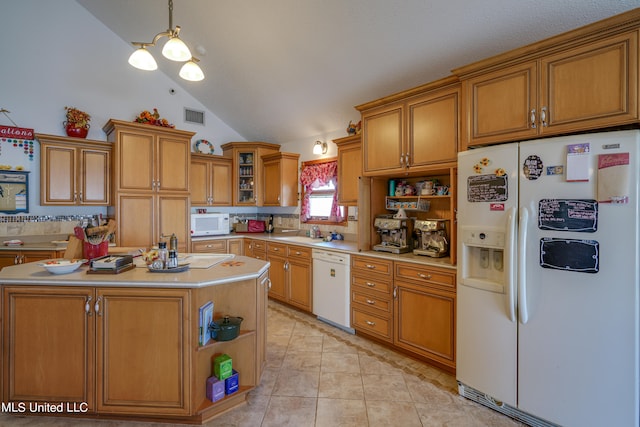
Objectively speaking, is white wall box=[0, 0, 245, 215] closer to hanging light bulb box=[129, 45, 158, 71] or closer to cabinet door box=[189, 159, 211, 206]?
cabinet door box=[189, 159, 211, 206]

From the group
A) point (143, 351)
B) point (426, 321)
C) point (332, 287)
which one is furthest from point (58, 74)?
point (426, 321)

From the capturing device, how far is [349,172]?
3.71m

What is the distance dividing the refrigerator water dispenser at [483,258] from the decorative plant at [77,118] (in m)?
4.61

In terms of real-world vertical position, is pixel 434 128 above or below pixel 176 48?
below

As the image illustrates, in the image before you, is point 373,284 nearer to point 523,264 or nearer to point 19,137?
point 523,264

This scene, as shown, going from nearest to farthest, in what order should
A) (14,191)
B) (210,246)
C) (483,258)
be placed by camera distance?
(483,258) → (14,191) → (210,246)

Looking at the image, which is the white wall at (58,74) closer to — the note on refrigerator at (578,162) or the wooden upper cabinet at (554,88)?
the wooden upper cabinet at (554,88)

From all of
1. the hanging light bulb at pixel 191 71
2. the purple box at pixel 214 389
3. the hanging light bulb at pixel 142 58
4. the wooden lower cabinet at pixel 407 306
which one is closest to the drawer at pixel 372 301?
the wooden lower cabinet at pixel 407 306

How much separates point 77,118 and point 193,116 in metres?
1.60

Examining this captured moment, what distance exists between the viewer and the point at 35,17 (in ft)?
12.5

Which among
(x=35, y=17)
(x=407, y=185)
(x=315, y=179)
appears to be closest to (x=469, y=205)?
(x=407, y=185)

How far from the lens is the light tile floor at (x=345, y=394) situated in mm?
1936

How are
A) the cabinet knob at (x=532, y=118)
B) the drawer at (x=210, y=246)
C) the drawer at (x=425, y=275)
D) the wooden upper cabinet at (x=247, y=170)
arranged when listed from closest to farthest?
1. the cabinet knob at (x=532, y=118)
2. the drawer at (x=425, y=275)
3. the drawer at (x=210, y=246)
4. the wooden upper cabinet at (x=247, y=170)

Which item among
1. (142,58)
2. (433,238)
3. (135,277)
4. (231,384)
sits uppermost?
(142,58)
